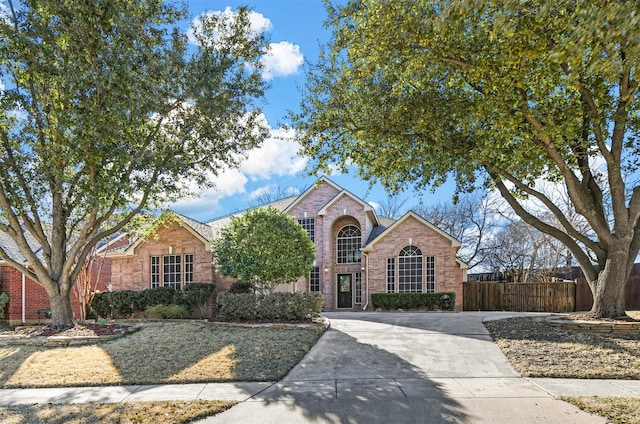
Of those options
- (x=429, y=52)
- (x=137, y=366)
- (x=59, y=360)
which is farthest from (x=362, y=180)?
(x=59, y=360)

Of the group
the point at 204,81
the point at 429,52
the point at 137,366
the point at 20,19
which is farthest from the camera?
the point at 204,81

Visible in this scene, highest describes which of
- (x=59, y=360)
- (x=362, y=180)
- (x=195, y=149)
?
(x=195, y=149)

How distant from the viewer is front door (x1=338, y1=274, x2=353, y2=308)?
73.0ft

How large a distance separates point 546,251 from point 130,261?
24064mm

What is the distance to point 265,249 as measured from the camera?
45.2ft

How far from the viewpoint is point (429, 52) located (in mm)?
10312

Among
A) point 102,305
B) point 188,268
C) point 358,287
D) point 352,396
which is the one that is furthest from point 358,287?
point 352,396

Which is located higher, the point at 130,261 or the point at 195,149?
the point at 195,149

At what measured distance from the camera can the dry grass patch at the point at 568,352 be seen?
7.90 meters

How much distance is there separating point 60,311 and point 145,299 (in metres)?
4.20

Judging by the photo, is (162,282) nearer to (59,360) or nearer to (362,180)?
(59,360)

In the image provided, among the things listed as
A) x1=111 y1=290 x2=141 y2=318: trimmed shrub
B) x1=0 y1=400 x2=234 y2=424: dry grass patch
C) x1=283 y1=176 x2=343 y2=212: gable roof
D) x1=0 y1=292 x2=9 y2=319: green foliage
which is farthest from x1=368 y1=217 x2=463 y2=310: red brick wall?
x1=0 y1=292 x2=9 y2=319: green foliage

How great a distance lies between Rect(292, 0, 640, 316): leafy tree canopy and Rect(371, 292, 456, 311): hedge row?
6.92 m

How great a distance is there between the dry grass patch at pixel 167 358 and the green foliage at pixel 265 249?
2158 millimetres
